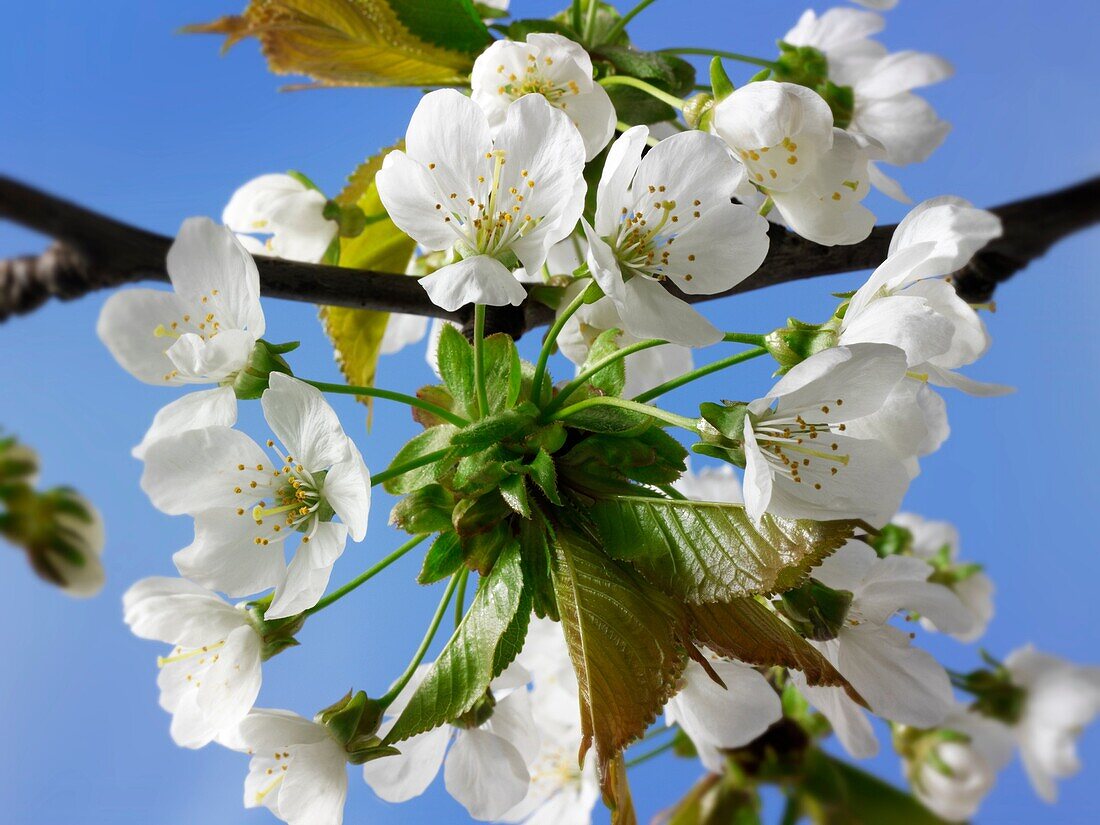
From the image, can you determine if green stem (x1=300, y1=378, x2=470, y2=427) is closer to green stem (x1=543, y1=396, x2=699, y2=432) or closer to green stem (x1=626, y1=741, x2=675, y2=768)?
green stem (x1=543, y1=396, x2=699, y2=432)

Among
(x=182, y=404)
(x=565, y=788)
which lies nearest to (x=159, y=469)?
(x=182, y=404)

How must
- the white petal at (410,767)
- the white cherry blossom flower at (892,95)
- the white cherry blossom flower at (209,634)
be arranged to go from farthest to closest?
the white cherry blossom flower at (892,95), the white petal at (410,767), the white cherry blossom flower at (209,634)

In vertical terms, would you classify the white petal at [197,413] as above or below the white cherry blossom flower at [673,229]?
below

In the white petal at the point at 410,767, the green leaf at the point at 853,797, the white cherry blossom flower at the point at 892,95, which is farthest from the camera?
the green leaf at the point at 853,797

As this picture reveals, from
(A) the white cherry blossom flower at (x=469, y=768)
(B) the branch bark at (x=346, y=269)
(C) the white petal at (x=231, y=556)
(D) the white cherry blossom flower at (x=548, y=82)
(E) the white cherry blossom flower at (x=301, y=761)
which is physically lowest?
(A) the white cherry blossom flower at (x=469, y=768)

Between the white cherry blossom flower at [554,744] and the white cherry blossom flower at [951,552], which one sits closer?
the white cherry blossom flower at [554,744]

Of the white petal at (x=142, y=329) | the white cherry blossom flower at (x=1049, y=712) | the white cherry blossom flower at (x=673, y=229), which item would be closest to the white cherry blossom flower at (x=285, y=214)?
the white petal at (x=142, y=329)

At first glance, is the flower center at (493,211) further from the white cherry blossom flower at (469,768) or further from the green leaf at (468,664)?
the white cherry blossom flower at (469,768)
